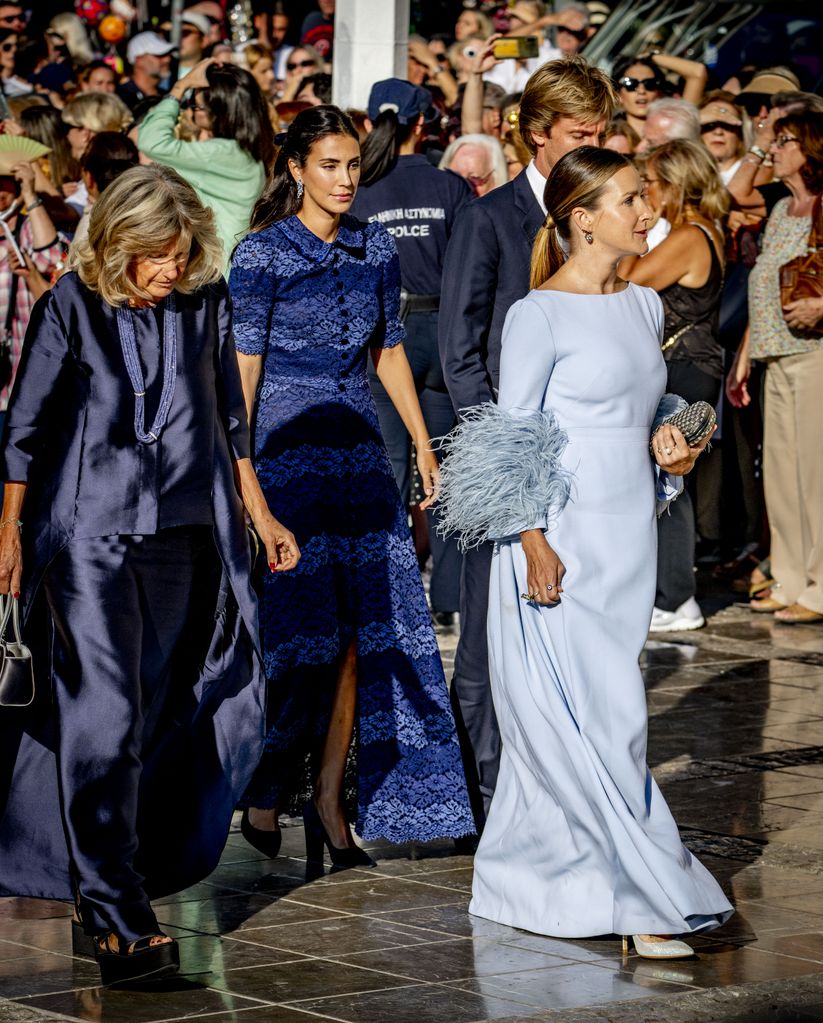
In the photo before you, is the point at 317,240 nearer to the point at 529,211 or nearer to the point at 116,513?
the point at 529,211

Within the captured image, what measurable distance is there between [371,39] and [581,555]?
264 inches

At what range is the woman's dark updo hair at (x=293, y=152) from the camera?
637 cm

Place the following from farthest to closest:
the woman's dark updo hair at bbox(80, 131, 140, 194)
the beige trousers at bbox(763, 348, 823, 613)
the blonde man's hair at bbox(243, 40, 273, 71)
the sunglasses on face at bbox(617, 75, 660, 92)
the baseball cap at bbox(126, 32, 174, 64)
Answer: the baseball cap at bbox(126, 32, 174, 64) → the blonde man's hair at bbox(243, 40, 273, 71) → the sunglasses on face at bbox(617, 75, 660, 92) → the beige trousers at bbox(763, 348, 823, 613) → the woman's dark updo hair at bbox(80, 131, 140, 194)

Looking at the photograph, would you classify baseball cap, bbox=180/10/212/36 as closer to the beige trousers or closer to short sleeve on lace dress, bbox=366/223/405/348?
the beige trousers

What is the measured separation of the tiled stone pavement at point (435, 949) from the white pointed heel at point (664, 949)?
0.03 meters

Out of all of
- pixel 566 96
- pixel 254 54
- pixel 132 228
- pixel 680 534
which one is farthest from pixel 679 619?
pixel 254 54

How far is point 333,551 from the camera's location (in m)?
6.36

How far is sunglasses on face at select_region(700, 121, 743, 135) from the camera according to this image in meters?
12.5

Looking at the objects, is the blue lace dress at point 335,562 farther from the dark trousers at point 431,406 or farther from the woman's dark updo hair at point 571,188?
the dark trousers at point 431,406

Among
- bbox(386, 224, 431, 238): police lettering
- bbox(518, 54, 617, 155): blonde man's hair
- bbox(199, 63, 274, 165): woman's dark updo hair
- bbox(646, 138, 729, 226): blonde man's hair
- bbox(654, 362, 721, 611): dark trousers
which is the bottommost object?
bbox(654, 362, 721, 611): dark trousers

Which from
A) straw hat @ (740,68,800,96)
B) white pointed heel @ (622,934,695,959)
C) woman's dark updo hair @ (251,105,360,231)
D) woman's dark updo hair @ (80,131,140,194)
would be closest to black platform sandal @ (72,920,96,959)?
white pointed heel @ (622,934,695,959)

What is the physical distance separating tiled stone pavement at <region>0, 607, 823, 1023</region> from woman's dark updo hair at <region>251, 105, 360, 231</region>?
6.73ft

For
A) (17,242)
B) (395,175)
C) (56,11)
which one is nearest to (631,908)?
(395,175)

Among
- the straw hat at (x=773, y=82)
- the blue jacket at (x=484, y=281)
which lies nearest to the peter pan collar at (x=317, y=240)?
the blue jacket at (x=484, y=281)
